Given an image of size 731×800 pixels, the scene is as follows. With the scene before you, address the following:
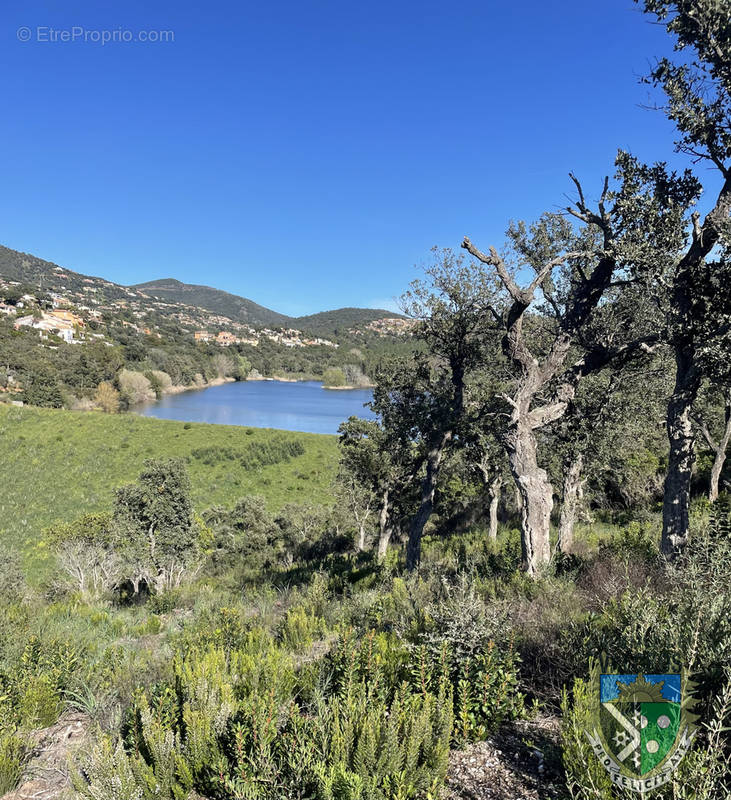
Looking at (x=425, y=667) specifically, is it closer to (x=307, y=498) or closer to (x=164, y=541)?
(x=164, y=541)

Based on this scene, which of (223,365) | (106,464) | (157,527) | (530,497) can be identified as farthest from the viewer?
(223,365)

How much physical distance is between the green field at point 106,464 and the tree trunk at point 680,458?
31.6 metres

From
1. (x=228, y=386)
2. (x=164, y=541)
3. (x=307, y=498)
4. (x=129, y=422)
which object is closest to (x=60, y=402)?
(x=129, y=422)

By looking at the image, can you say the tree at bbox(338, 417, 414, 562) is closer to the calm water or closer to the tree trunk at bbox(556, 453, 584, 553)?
the tree trunk at bbox(556, 453, 584, 553)

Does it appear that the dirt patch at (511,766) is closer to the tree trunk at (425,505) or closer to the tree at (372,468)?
the tree trunk at (425,505)

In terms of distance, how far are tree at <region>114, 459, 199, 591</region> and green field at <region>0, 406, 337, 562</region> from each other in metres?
14.0

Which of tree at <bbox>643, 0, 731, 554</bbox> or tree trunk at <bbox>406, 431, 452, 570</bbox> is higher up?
tree at <bbox>643, 0, 731, 554</bbox>

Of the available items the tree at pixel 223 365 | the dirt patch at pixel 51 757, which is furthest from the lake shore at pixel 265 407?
the dirt patch at pixel 51 757

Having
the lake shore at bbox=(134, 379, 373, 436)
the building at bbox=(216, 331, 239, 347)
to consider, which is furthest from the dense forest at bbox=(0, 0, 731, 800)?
the building at bbox=(216, 331, 239, 347)

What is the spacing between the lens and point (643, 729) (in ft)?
6.99

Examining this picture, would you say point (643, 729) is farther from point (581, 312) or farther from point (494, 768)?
point (581, 312)

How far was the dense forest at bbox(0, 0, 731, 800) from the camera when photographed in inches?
93.4

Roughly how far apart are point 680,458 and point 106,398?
8556 centimetres

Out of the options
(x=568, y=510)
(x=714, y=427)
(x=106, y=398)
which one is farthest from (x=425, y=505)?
(x=106, y=398)
